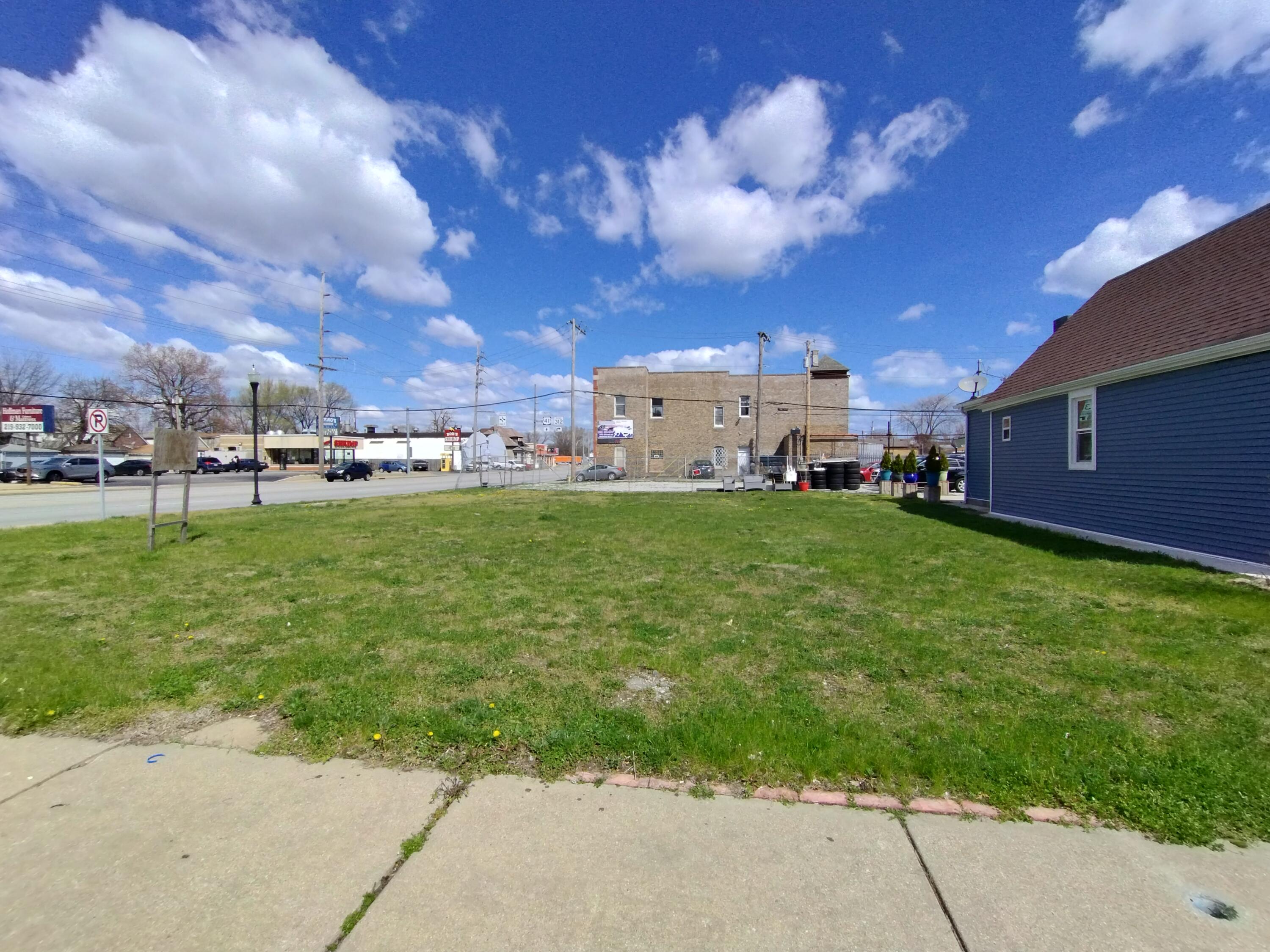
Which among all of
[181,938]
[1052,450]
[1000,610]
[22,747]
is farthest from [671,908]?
[1052,450]

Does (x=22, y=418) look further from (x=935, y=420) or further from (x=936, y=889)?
(x=935, y=420)

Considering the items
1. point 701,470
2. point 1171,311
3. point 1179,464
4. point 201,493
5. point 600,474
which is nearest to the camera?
point 1179,464

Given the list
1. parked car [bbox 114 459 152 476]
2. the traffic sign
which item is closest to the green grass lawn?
the traffic sign

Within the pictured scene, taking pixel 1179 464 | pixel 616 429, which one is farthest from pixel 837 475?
pixel 616 429

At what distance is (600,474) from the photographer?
4228cm

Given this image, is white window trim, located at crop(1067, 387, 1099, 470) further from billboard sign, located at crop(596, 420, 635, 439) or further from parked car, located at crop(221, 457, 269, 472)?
parked car, located at crop(221, 457, 269, 472)

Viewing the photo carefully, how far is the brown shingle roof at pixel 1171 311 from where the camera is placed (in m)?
8.86

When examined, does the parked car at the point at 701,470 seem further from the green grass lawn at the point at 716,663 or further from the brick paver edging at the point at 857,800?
the brick paver edging at the point at 857,800

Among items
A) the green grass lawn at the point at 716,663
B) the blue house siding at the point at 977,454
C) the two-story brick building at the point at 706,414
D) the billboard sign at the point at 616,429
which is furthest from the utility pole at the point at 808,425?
the green grass lawn at the point at 716,663

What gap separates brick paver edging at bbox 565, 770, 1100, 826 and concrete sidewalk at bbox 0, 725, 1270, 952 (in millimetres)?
56

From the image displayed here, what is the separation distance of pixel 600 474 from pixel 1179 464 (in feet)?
115

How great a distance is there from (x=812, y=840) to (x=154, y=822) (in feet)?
9.73

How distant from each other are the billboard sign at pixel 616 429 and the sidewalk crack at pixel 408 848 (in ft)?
143

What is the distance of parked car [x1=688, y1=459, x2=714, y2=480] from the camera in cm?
4141
